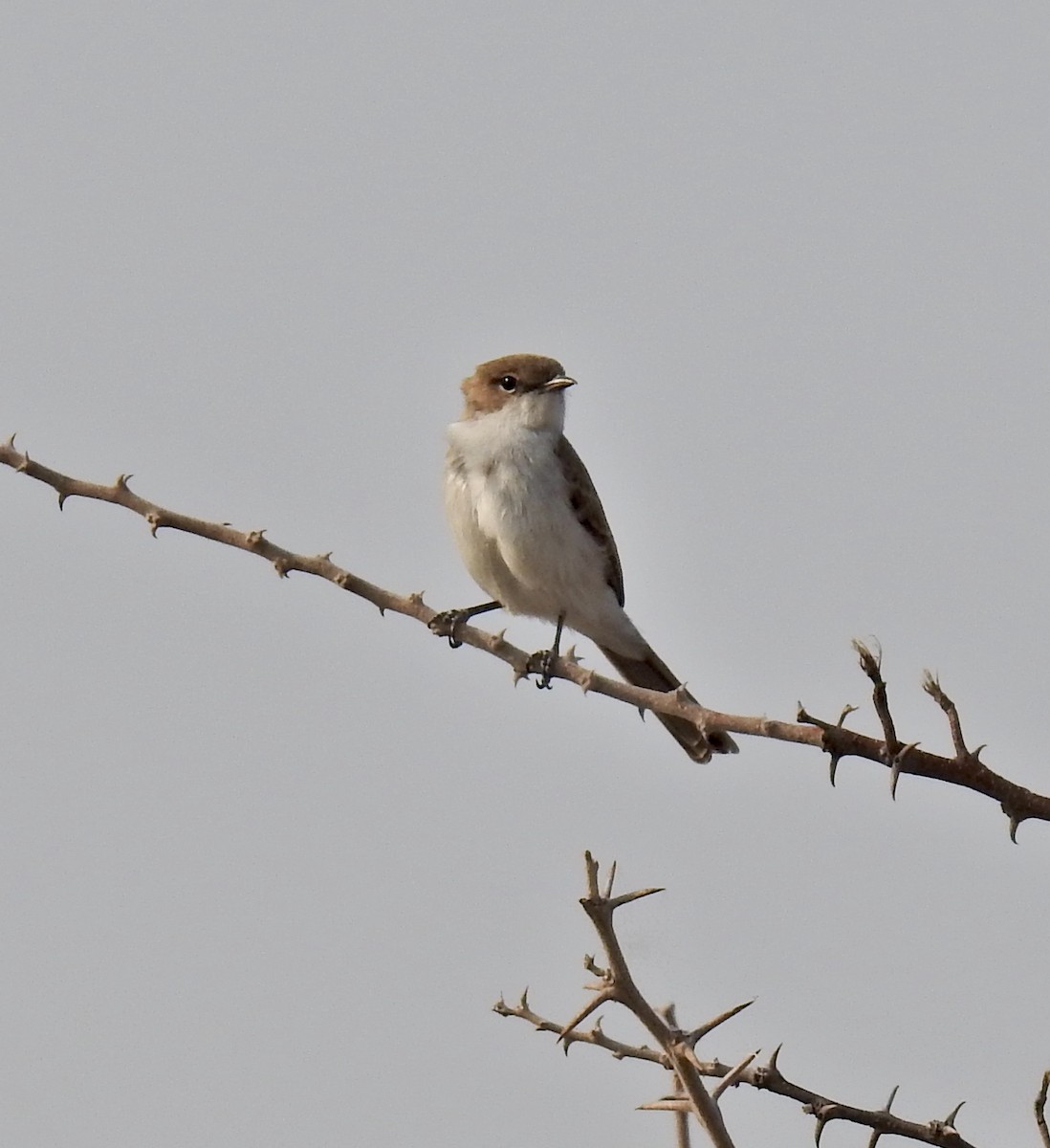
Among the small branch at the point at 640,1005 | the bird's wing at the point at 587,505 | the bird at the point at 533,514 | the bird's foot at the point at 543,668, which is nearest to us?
the small branch at the point at 640,1005

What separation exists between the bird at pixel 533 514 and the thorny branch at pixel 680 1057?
3542 mm

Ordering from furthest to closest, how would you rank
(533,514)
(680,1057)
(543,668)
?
(533,514) < (543,668) < (680,1057)

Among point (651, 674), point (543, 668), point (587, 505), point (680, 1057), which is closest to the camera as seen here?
point (680, 1057)

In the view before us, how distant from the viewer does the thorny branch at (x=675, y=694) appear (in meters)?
3.58

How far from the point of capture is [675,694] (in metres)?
4.29

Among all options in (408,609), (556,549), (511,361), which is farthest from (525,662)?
(511,361)

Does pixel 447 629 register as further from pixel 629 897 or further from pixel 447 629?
pixel 629 897

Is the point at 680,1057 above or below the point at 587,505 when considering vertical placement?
below

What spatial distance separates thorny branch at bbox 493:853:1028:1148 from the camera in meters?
3.39

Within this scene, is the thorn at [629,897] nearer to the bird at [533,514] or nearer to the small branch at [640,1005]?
the small branch at [640,1005]

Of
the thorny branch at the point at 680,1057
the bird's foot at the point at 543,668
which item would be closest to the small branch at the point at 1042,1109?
the thorny branch at the point at 680,1057

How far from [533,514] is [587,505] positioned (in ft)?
1.49

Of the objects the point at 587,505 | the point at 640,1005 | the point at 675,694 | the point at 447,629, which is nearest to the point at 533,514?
the point at 587,505

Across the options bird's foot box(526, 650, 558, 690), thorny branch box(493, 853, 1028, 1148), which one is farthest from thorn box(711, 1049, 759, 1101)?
bird's foot box(526, 650, 558, 690)
